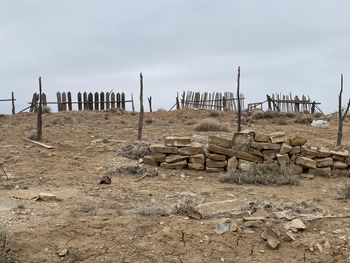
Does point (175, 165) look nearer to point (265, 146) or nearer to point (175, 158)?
point (175, 158)

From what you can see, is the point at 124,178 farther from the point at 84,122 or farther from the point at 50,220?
the point at 84,122

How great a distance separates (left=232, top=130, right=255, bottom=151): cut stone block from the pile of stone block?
75 centimetres

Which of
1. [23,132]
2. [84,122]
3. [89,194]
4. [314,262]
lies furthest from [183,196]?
[84,122]

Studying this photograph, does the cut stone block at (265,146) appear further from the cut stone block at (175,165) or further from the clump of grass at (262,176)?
the cut stone block at (175,165)

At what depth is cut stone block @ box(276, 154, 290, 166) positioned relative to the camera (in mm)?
9078

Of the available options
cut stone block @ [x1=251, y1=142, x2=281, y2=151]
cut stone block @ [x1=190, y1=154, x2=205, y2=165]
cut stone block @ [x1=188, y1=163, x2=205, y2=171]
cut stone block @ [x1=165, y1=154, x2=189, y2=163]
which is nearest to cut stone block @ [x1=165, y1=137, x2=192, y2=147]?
cut stone block @ [x1=165, y1=154, x2=189, y2=163]

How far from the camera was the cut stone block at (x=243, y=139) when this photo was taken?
9305 mm

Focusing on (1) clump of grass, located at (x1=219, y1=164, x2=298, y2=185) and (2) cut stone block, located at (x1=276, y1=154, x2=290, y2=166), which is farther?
(2) cut stone block, located at (x1=276, y1=154, x2=290, y2=166)

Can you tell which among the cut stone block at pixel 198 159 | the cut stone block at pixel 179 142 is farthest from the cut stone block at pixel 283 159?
the cut stone block at pixel 179 142

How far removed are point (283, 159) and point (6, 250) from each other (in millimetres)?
5744

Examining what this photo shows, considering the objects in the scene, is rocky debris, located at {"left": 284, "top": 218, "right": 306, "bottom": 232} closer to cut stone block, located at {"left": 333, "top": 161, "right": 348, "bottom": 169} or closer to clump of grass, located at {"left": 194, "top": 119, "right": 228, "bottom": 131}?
cut stone block, located at {"left": 333, "top": 161, "right": 348, "bottom": 169}

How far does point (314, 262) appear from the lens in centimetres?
500

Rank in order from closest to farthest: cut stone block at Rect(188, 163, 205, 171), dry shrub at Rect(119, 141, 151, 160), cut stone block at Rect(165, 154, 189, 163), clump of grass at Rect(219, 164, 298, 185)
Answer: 1. clump of grass at Rect(219, 164, 298, 185)
2. cut stone block at Rect(188, 163, 205, 171)
3. cut stone block at Rect(165, 154, 189, 163)
4. dry shrub at Rect(119, 141, 151, 160)

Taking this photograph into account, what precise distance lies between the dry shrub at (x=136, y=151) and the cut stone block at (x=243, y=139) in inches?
85.1
